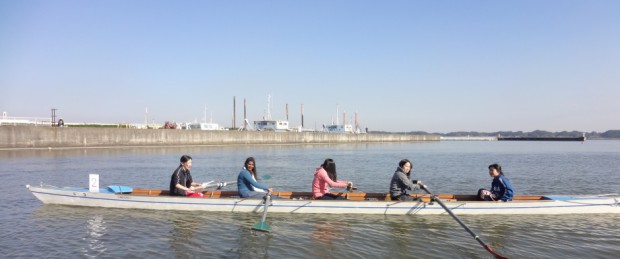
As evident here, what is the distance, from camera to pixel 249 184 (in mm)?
13102

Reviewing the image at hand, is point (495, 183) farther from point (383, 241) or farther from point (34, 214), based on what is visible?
point (34, 214)

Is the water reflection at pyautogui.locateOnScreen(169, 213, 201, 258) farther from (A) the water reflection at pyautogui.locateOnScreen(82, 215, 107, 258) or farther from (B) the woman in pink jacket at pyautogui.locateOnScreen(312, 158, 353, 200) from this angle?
(B) the woman in pink jacket at pyautogui.locateOnScreen(312, 158, 353, 200)

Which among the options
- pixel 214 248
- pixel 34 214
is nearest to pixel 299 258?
pixel 214 248

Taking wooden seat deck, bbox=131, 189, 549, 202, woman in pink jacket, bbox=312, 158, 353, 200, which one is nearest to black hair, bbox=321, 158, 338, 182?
woman in pink jacket, bbox=312, 158, 353, 200

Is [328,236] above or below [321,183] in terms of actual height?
below

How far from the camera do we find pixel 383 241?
10602mm

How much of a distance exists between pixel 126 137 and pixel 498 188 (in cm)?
4977

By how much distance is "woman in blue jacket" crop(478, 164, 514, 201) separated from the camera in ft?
41.5

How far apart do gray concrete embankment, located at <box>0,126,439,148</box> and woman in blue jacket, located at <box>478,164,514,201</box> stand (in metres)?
45.5

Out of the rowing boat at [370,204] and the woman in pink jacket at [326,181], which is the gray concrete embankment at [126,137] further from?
the woman in pink jacket at [326,181]

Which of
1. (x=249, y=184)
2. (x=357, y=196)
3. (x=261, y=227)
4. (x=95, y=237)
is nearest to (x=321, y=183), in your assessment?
(x=357, y=196)

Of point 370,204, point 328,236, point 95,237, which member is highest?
point 370,204

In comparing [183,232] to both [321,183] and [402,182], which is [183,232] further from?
[402,182]

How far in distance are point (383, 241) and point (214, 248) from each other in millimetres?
4224
